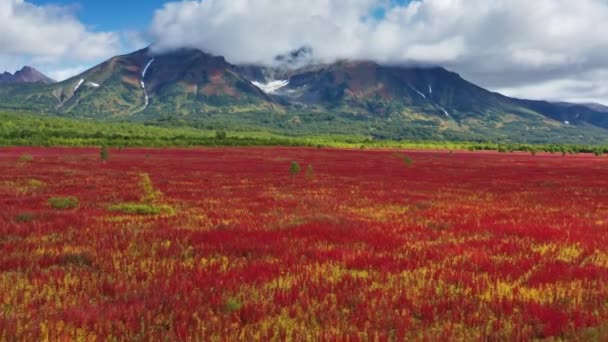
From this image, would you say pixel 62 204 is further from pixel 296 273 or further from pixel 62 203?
pixel 296 273

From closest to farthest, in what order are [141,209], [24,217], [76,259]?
[76,259] < [24,217] < [141,209]

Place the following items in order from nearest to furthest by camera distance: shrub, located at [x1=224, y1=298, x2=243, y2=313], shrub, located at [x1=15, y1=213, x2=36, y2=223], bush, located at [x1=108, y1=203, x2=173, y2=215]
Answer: shrub, located at [x1=224, y1=298, x2=243, y2=313]
shrub, located at [x1=15, y1=213, x2=36, y2=223]
bush, located at [x1=108, y1=203, x2=173, y2=215]

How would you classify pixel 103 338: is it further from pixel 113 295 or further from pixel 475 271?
pixel 475 271

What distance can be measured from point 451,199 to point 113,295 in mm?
20083

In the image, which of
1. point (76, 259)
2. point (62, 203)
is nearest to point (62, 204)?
point (62, 203)

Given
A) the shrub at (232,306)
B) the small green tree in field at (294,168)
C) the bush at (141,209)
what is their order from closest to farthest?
the shrub at (232,306), the bush at (141,209), the small green tree in field at (294,168)

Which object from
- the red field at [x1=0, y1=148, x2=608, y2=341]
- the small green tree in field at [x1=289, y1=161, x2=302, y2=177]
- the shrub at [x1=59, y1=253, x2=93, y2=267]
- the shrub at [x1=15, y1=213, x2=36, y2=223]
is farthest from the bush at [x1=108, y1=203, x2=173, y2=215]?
the small green tree in field at [x1=289, y1=161, x2=302, y2=177]

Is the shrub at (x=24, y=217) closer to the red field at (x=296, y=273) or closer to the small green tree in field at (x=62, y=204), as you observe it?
the red field at (x=296, y=273)

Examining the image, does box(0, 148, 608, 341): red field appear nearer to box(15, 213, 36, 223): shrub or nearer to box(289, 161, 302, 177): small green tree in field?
box(15, 213, 36, 223): shrub

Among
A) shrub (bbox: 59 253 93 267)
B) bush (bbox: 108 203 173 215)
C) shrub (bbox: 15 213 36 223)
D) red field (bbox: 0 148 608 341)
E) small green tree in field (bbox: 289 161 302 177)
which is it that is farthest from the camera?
small green tree in field (bbox: 289 161 302 177)

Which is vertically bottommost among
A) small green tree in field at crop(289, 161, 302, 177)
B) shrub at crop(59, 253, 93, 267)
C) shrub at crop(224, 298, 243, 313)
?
small green tree in field at crop(289, 161, 302, 177)

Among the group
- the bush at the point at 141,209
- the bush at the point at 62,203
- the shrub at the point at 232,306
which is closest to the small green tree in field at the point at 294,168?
the bush at the point at 141,209

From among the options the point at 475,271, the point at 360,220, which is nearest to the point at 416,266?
the point at 475,271

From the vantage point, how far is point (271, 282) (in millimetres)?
8773
